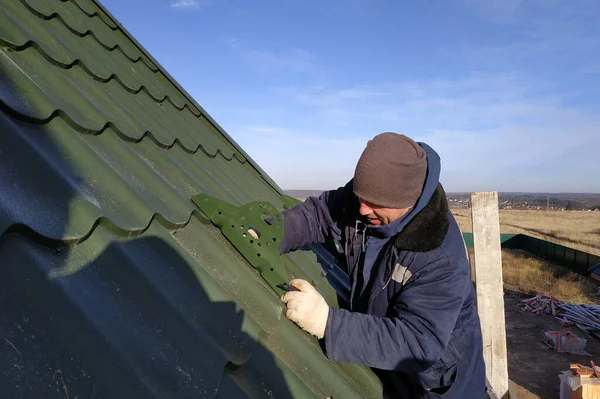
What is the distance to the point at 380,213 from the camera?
2250mm

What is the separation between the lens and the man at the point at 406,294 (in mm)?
1991

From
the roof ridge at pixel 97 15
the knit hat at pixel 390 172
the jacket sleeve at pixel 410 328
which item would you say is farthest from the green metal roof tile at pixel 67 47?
the jacket sleeve at pixel 410 328

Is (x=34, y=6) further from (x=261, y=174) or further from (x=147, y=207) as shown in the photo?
(x=261, y=174)

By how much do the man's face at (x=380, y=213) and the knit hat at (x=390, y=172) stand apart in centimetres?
6

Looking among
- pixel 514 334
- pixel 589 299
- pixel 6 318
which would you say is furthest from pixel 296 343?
pixel 589 299

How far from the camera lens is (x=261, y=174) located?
4293 millimetres

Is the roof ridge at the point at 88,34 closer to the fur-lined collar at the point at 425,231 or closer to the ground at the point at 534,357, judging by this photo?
the fur-lined collar at the point at 425,231

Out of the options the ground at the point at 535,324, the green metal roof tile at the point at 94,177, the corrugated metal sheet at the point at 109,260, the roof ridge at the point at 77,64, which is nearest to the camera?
the corrugated metal sheet at the point at 109,260

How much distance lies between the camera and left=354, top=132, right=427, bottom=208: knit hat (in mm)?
2074

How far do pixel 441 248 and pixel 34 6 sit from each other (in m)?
2.47

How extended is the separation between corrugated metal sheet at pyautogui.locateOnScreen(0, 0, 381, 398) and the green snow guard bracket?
58 mm

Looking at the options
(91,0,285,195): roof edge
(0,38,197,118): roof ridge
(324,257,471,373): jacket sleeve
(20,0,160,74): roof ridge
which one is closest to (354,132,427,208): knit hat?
A: (324,257,471,373): jacket sleeve

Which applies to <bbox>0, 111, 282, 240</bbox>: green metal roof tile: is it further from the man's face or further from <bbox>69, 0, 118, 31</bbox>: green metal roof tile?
<bbox>69, 0, 118, 31</bbox>: green metal roof tile

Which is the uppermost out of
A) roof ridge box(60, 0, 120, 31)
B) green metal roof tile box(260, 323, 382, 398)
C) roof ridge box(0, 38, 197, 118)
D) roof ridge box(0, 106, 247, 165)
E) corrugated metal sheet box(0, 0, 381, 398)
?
roof ridge box(60, 0, 120, 31)
